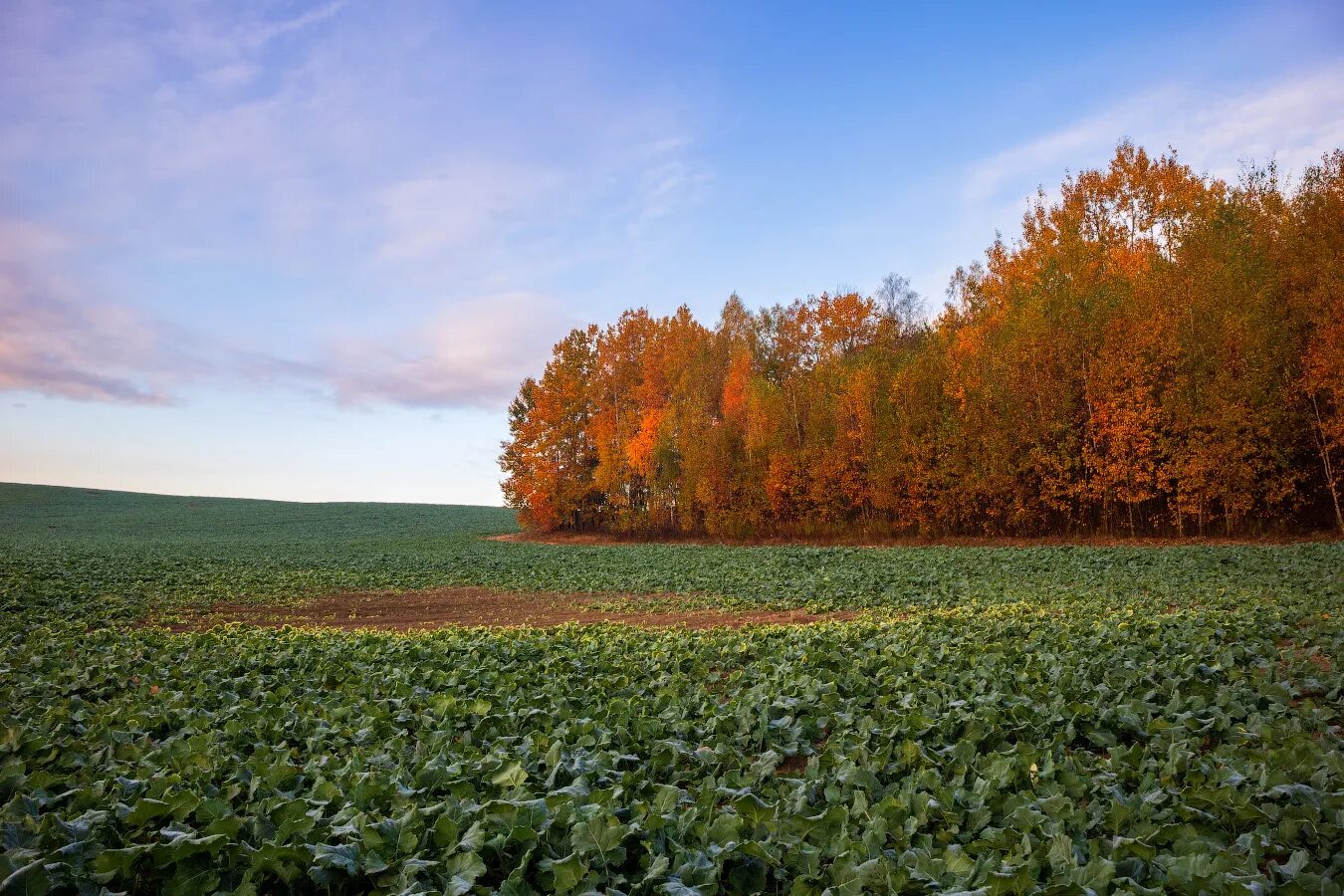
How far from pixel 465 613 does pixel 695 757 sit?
14074mm

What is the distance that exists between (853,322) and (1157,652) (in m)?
36.4

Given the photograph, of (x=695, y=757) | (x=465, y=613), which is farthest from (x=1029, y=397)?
(x=695, y=757)

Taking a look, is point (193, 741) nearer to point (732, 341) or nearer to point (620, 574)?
point (620, 574)

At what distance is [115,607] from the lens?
680 inches

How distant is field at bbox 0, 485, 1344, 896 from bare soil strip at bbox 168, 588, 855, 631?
3.37 metres

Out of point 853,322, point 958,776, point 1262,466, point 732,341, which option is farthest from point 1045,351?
point 958,776

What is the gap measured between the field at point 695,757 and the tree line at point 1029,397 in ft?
59.3

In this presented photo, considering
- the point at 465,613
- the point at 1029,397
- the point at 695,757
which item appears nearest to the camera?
the point at 695,757

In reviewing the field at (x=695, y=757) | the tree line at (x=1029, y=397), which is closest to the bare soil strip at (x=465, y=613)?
the field at (x=695, y=757)

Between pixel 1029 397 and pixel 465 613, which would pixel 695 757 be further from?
pixel 1029 397

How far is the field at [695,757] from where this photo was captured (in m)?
3.46

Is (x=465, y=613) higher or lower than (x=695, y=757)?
lower

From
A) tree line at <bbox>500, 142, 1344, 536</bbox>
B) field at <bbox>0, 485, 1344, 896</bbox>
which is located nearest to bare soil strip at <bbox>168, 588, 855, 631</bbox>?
field at <bbox>0, 485, 1344, 896</bbox>

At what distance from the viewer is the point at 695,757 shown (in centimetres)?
525
